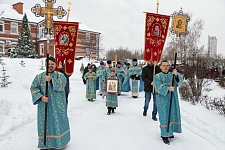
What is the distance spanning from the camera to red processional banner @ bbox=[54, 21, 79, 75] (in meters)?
6.42

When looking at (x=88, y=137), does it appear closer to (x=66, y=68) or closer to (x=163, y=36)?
(x=66, y=68)

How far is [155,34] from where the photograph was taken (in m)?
7.24

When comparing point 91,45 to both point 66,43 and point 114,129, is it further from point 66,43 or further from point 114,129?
point 114,129

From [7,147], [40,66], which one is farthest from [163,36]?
[40,66]

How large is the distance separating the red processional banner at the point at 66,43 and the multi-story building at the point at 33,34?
33091mm

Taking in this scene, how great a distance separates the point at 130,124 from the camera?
262 inches

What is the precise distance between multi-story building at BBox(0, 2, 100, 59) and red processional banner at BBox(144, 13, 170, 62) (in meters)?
33.1

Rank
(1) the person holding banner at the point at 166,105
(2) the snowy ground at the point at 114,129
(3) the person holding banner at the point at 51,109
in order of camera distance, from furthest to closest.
→ (1) the person holding banner at the point at 166,105 < (2) the snowy ground at the point at 114,129 < (3) the person holding banner at the point at 51,109

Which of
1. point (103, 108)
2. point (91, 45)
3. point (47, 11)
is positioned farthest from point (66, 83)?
point (91, 45)

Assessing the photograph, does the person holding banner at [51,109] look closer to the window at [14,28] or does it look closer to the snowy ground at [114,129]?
the snowy ground at [114,129]

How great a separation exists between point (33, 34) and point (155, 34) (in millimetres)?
37858

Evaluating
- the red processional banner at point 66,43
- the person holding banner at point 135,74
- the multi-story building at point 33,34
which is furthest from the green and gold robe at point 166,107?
the multi-story building at point 33,34

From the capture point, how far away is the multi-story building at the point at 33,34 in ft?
123

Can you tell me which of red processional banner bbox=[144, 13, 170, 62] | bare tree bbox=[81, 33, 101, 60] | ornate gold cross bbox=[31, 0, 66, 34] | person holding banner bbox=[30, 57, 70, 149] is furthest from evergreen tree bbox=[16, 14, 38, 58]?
person holding banner bbox=[30, 57, 70, 149]
